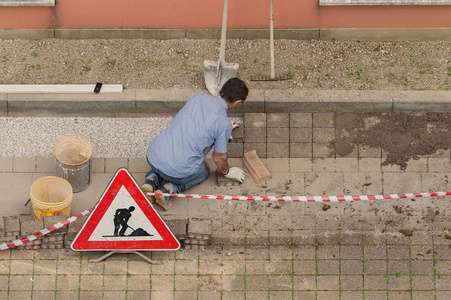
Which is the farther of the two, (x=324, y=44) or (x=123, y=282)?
(x=324, y=44)

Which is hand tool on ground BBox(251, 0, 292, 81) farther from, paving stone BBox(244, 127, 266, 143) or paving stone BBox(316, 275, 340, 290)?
paving stone BBox(316, 275, 340, 290)

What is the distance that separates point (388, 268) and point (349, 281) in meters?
0.49

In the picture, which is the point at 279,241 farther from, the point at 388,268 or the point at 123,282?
the point at 123,282

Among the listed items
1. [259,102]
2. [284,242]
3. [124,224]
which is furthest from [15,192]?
[284,242]

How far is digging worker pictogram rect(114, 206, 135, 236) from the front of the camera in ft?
26.4

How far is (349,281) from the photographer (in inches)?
348

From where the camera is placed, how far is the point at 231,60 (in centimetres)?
1002

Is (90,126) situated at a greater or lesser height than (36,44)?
lesser

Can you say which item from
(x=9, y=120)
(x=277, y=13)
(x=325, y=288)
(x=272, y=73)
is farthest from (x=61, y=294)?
(x=277, y=13)

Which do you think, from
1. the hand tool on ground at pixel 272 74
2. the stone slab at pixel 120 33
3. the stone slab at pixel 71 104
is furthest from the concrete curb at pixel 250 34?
the stone slab at pixel 71 104

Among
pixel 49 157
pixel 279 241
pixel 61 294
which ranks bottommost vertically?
pixel 61 294

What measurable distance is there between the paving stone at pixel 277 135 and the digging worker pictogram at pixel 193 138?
89 centimetres

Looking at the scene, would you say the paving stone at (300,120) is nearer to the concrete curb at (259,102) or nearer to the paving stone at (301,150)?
the concrete curb at (259,102)

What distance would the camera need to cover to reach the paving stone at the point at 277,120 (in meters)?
9.65
